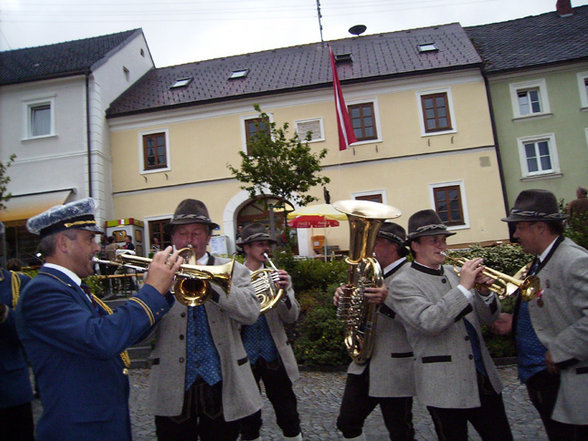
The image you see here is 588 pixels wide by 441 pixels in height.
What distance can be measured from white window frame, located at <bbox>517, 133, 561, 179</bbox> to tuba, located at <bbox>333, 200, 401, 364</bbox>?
17427 millimetres

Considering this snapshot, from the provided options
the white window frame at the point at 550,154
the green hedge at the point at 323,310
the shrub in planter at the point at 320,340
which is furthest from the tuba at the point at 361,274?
the white window frame at the point at 550,154

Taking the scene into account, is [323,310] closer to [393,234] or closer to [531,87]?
[393,234]

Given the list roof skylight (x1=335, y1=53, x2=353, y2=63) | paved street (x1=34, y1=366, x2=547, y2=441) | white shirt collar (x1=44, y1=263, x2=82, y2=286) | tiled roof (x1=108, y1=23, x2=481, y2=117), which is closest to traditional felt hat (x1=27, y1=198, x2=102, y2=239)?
white shirt collar (x1=44, y1=263, x2=82, y2=286)

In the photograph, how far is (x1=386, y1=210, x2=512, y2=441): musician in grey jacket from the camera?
9.95 ft

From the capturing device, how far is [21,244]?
63.4 ft

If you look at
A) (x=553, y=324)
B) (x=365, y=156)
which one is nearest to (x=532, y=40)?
(x=365, y=156)

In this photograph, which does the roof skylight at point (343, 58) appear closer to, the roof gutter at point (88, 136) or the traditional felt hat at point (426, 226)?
the roof gutter at point (88, 136)

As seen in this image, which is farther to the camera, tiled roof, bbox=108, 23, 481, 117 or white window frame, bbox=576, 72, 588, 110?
tiled roof, bbox=108, 23, 481, 117

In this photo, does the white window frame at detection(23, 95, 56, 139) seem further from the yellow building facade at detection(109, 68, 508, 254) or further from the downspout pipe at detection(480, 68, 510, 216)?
the downspout pipe at detection(480, 68, 510, 216)

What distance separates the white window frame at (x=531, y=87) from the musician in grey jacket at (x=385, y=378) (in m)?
17.8

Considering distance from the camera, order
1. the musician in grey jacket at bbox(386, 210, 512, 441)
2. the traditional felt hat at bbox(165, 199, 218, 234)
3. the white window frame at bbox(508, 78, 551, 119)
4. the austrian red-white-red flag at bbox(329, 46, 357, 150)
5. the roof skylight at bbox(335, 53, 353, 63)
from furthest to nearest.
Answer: the roof skylight at bbox(335, 53, 353, 63), the white window frame at bbox(508, 78, 551, 119), the austrian red-white-red flag at bbox(329, 46, 357, 150), the traditional felt hat at bbox(165, 199, 218, 234), the musician in grey jacket at bbox(386, 210, 512, 441)

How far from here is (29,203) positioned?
1895 centimetres

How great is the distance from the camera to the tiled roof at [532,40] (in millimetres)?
19125

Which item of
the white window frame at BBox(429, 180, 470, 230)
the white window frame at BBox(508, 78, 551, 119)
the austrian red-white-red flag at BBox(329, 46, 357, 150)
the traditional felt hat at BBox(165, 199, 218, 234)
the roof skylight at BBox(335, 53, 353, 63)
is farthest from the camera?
the roof skylight at BBox(335, 53, 353, 63)
